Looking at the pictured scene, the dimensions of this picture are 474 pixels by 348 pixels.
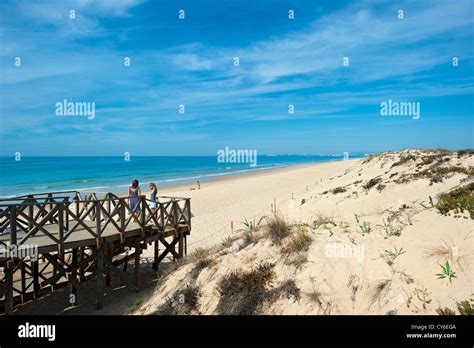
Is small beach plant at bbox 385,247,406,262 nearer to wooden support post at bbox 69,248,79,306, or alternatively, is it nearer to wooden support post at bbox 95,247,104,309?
wooden support post at bbox 95,247,104,309

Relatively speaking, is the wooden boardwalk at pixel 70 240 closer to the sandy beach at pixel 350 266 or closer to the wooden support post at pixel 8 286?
the wooden support post at pixel 8 286

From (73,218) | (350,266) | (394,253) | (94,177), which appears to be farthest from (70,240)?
(94,177)

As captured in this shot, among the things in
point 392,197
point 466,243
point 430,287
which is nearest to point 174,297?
point 430,287

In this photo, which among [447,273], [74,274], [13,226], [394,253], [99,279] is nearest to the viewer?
[447,273]

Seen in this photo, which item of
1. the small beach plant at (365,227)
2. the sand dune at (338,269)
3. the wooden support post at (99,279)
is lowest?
the wooden support post at (99,279)

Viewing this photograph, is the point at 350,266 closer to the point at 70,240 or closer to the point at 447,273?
the point at 447,273

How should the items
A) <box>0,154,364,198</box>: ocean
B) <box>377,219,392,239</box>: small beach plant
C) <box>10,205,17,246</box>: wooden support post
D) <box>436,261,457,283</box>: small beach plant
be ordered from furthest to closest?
<box>0,154,364,198</box>: ocean < <box>10,205,17,246</box>: wooden support post < <box>377,219,392,239</box>: small beach plant < <box>436,261,457,283</box>: small beach plant

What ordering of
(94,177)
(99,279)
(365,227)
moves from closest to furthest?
(365,227)
(99,279)
(94,177)

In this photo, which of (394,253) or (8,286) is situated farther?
(8,286)

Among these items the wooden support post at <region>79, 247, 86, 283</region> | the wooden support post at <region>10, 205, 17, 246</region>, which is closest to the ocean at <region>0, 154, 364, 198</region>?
the wooden support post at <region>79, 247, 86, 283</region>

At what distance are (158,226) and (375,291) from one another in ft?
25.2

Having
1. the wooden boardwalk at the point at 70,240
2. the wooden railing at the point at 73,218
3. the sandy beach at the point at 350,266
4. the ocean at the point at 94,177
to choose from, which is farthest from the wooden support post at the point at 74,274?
the ocean at the point at 94,177

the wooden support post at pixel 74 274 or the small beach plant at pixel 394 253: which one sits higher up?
the small beach plant at pixel 394 253

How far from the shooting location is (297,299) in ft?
19.0
